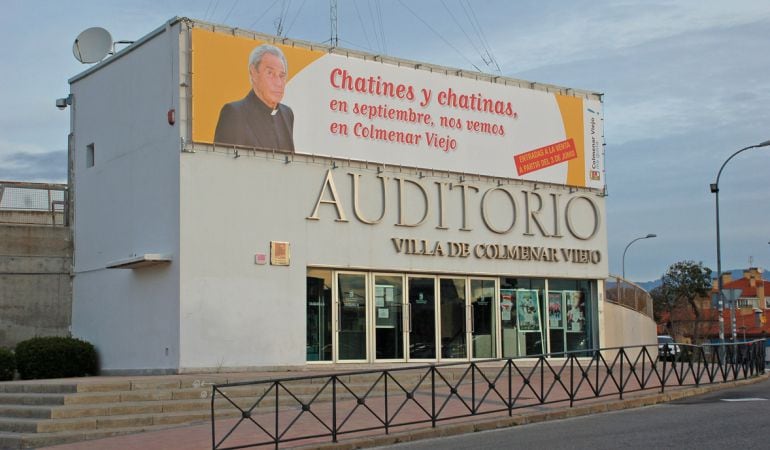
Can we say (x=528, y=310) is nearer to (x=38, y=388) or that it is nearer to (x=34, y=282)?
(x=34, y=282)

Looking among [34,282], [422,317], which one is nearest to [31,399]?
[34,282]

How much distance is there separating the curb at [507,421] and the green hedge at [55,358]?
994 centimetres

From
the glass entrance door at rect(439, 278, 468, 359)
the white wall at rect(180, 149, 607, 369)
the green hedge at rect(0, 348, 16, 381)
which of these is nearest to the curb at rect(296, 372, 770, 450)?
the glass entrance door at rect(439, 278, 468, 359)

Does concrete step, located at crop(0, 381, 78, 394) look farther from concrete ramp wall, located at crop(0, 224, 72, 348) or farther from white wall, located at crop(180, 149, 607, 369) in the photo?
concrete ramp wall, located at crop(0, 224, 72, 348)

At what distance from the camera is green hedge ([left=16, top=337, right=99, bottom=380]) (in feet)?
70.2

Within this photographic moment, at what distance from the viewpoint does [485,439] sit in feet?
46.2

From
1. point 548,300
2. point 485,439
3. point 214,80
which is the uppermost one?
point 214,80

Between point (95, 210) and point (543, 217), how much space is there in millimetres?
11605

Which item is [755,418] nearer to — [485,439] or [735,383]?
[485,439]

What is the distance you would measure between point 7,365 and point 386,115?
409 inches

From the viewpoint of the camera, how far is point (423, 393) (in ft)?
56.1

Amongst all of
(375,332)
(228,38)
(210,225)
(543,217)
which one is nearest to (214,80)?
(228,38)

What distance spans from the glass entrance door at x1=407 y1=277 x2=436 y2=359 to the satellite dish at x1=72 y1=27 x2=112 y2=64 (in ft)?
31.2

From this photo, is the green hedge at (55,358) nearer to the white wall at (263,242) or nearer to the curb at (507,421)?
the white wall at (263,242)
